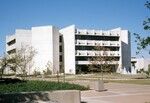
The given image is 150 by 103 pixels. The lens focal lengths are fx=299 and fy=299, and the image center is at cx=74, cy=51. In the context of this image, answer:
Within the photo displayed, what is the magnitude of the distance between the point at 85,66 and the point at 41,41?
16280 millimetres

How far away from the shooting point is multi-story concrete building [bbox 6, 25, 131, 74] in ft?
305

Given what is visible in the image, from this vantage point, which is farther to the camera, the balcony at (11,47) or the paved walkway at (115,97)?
the balcony at (11,47)

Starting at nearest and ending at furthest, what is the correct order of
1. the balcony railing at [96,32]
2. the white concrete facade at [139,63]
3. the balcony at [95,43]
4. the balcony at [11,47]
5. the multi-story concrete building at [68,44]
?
the multi-story concrete building at [68,44] → the balcony at [95,43] → the balcony railing at [96,32] → the balcony at [11,47] → the white concrete facade at [139,63]

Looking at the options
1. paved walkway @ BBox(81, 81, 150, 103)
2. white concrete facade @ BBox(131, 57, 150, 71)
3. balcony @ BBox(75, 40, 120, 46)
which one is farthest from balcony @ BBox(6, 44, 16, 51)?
paved walkway @ BBox(81, 81, 150, 103)

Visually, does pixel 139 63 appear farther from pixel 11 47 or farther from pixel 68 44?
pixel 11 47

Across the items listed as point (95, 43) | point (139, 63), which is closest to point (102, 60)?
point (95, 43)

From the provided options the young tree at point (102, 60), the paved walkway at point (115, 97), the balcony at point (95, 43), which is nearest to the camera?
the paved walkway at point (115, 97)

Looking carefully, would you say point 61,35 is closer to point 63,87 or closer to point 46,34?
→ point 46,34

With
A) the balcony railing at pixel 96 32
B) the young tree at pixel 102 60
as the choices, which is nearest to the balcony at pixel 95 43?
the balcony railing at pixel 96 32

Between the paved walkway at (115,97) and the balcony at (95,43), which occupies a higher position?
the balcony at (95,43)

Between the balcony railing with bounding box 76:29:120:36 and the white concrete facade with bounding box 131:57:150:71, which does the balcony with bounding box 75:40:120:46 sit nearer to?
the balcony railing with bounding box 76:29:120:36

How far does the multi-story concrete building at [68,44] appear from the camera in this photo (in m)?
→ 92.9

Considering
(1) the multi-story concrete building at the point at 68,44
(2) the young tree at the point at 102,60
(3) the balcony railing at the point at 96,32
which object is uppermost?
(3) the balcony railing at the point at 96,32

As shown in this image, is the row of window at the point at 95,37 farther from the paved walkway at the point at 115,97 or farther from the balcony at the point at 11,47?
the paved walkway at the point at 115,97
